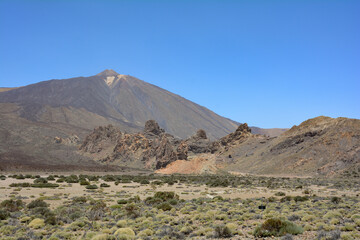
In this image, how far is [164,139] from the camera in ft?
264

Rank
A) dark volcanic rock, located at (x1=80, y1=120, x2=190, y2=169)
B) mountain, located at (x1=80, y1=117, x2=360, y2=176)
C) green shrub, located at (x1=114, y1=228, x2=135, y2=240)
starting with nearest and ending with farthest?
green shrub, located at (x1=114, y1=228, x2=135, y2=240) < mountain, located at (x1=80, y1=117, x2=360, y2=176) < dark volcanic rock, located at (x1=80, y1=120, x2=190, y2=169)

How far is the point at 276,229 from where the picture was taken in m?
11.2

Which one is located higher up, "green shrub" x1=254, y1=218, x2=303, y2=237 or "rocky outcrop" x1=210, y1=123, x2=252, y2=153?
"rocky outcrop" x1=210, y1=123, x2=252, y2=153

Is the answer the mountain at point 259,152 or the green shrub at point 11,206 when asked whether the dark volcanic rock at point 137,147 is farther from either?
the green shrub at point 11,206

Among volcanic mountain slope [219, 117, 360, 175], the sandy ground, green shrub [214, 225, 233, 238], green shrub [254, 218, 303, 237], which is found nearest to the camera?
green shrub [254, 218, 303, 237]

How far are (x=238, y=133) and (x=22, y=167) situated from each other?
2254 inches

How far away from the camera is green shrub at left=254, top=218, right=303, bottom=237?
10.9 meters

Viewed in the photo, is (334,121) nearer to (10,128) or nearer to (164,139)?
(164,139)

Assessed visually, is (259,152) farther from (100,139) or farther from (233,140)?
(100,139)

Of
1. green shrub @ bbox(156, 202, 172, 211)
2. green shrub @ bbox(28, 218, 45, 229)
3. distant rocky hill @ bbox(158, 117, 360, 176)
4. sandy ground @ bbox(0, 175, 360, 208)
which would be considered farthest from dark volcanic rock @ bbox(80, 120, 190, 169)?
green shrub @ bbox(28, 218, 45, 229)

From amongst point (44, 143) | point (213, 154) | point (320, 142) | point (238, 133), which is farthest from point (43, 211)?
point (44, 143)

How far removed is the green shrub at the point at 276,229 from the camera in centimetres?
1093

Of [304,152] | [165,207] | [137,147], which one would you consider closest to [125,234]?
[165,207]

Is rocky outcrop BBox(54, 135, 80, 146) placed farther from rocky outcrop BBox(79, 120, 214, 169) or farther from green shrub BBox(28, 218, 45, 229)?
green shrub BBox(28, 218, 45, 229)
